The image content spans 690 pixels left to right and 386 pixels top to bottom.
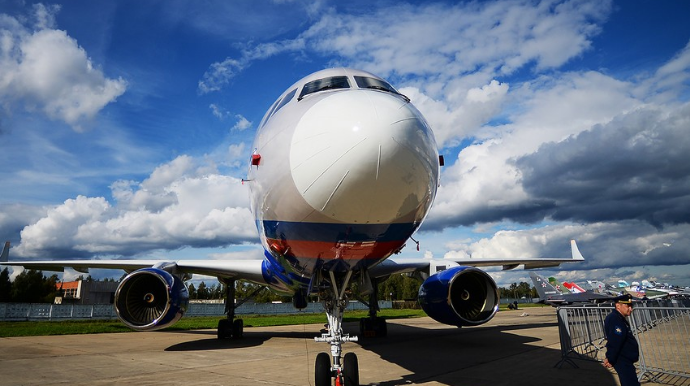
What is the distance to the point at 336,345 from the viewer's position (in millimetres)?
5836

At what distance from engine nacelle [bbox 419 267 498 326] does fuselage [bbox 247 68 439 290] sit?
2.48m

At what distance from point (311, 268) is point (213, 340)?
10.1m

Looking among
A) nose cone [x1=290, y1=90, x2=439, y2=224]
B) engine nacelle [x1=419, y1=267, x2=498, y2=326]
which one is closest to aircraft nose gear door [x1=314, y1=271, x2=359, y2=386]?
engine nacelle [x1=419, y1=267, x2=498, y2=326]

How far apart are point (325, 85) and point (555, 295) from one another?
1631 inches

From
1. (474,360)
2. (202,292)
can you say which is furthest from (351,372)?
(202,292)

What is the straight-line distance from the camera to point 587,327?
32.5 feet

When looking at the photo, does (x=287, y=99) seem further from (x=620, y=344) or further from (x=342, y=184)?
(x=620, y=344)

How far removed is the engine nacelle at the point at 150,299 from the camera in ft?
27.2

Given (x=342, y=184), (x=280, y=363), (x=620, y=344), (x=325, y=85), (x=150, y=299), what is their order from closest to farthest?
(x=342, y=184) → (x=620, y=344) → (x=325, y=85) → (x=150, y=299) → (x=280, y=363)

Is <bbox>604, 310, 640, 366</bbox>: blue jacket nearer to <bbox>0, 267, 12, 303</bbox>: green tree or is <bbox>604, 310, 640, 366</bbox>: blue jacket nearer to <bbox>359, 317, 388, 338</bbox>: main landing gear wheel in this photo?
<bbox>359, 317, 388, 338</bbox>: main landing gear wheel

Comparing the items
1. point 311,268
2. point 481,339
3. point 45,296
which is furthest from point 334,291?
point 45,296

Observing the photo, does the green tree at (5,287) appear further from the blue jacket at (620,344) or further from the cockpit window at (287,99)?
the blue jacket at (620,344)

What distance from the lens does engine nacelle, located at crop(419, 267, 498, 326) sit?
7.17 m

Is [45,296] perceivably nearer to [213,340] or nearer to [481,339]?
[213,340]
